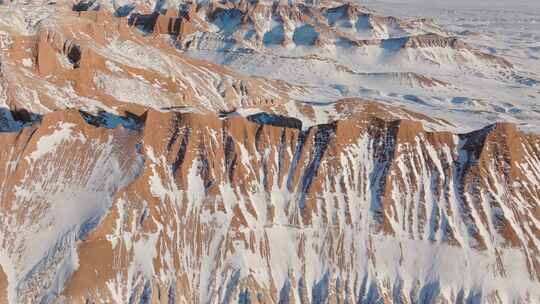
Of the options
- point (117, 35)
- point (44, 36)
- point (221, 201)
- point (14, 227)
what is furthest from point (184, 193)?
point (117, 35)

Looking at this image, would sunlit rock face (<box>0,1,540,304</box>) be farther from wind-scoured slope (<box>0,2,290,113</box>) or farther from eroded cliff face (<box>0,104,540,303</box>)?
wind-scoured slope (<box>0,2,290,113</box>)

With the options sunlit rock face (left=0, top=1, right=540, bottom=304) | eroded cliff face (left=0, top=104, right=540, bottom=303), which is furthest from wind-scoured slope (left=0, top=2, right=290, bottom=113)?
eroded cliff face (left=0, top=104, right=540, bottom=303)

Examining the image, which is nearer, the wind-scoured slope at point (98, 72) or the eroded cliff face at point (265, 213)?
the eroded cliff face at point (265, 213)

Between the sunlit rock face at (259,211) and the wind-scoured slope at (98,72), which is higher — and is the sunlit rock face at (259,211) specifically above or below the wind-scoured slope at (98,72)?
below

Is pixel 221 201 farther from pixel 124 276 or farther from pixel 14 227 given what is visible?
pixel 14 227

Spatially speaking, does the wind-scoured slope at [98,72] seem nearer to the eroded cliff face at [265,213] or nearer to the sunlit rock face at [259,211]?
the sunlit rock face at [259,211]

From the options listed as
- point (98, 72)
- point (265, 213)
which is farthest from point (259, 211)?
point (98, 72)

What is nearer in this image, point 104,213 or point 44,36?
point 104,213

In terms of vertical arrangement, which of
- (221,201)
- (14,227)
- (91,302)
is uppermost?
(221,201)

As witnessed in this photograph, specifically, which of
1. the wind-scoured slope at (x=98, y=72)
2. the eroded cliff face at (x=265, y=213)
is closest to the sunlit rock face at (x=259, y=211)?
the eroded cliff face at (x=265, y=213)
